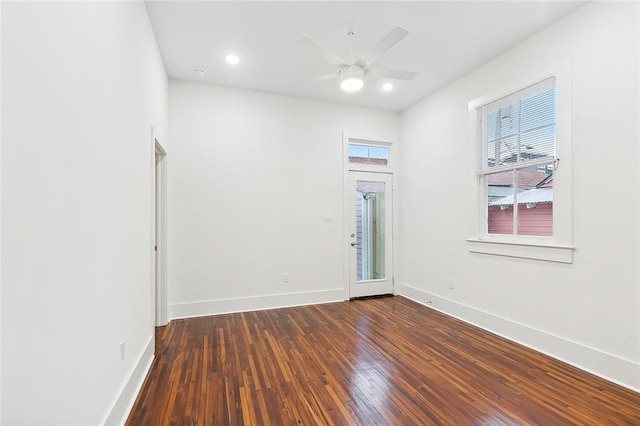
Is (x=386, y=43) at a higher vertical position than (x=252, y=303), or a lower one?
higher

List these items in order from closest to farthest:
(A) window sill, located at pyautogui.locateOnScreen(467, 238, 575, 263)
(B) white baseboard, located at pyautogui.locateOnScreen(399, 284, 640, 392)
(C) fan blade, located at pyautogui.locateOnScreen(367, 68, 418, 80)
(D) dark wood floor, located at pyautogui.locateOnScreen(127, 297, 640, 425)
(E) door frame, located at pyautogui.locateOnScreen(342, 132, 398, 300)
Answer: (D) dark wood floor, located at pyautogui.locateOnScreen(127, 297, 640, 425) < (B) white baseboard, located at pyautogui.locateOnScreen(399, 284, 640, 392) < (A) window sill, located at pyautogui.locateOnScreen(467, 238, 575, 263) < (C) fan blade, located at pyautogui.locateOnScreen(367, 68, 418, 80) < (E) door frame, located at pyautogui.locateOnScreen(342, 132, 398, 300)

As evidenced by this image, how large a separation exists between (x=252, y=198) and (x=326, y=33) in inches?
93.6

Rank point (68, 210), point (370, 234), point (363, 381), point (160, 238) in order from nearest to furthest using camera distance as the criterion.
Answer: point (68, 210) < point (363, 381) < point (160, 238) < point (370, 234)

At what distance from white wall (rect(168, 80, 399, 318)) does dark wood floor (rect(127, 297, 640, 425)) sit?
0.79 meters

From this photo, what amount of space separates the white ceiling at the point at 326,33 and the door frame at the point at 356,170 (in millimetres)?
1199

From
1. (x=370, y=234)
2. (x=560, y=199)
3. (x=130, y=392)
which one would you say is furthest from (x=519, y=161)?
(x=130, y=392)

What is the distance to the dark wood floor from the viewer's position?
2.04 metres

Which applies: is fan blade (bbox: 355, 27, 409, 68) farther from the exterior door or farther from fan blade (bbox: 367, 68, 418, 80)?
the exterior door

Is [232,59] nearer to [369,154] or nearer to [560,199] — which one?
[369,154]

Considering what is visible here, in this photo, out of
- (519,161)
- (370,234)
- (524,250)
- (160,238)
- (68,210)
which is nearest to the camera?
(68,210)

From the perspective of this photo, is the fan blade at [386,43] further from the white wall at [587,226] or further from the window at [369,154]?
the window at [369,154]

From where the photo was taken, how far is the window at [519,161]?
3090 mm

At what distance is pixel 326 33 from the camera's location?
121 inches

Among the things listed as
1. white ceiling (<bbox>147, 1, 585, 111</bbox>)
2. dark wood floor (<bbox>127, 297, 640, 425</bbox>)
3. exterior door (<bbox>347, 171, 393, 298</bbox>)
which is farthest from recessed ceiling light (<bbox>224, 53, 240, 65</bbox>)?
dark wood floor (<bbox>127, 297, 640, 425</bbox>)
